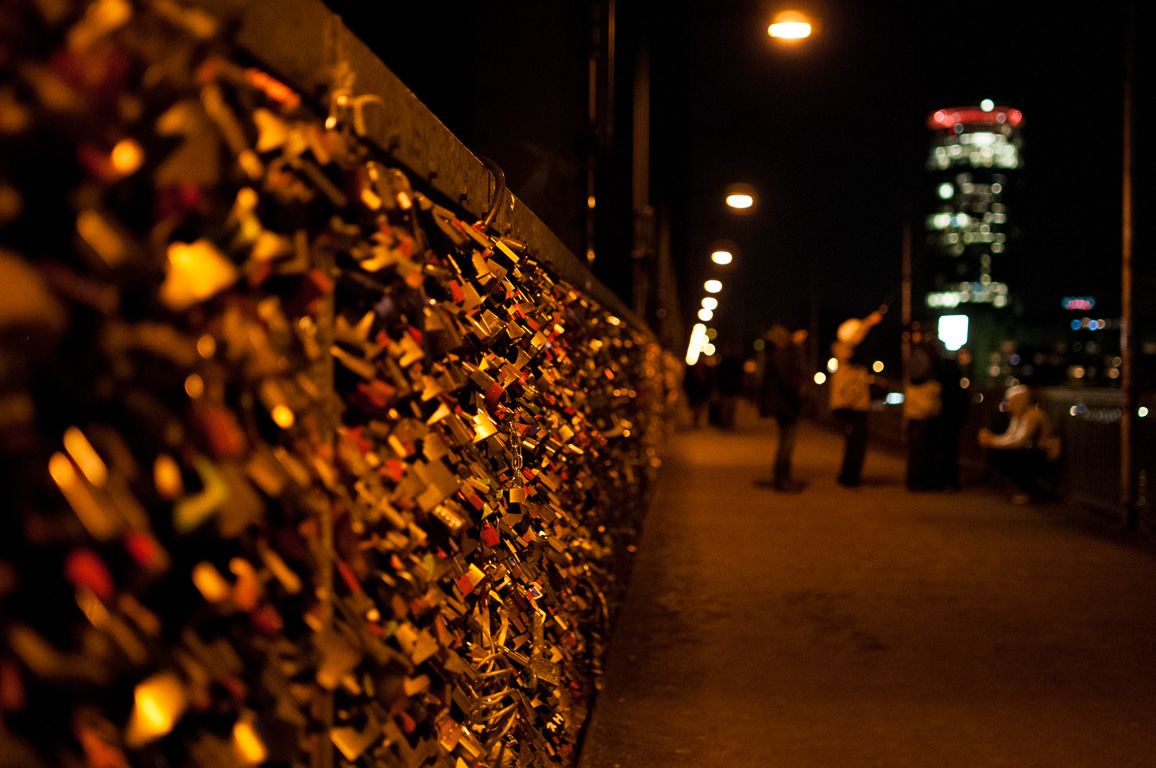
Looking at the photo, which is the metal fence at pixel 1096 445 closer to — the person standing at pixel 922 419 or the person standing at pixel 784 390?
the person standing at pixel 922 419

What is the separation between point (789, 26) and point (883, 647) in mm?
9691

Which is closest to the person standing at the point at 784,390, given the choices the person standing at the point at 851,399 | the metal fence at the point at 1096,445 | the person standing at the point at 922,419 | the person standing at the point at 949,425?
the person standing at the point at 851,399

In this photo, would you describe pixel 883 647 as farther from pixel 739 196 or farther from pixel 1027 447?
pixel 739 196

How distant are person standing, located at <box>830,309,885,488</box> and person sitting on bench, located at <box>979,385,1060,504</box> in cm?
177

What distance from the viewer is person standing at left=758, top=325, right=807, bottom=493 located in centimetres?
1322

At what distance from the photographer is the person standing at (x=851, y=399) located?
1374 centimetres

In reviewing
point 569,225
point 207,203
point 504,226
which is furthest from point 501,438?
point 569,225

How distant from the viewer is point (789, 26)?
13.3 metres

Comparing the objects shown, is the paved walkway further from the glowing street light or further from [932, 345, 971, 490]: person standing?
the glowing street light

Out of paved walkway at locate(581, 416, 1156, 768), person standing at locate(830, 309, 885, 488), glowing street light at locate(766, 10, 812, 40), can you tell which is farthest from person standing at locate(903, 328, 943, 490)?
glowing street light at locate(766, 10, 812, 40)

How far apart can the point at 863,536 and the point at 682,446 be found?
13162 mm

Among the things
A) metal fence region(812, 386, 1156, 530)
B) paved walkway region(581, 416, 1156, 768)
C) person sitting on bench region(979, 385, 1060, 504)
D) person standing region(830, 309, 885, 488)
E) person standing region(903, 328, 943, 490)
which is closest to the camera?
paved walkway region(581, 416, 1156, 768)

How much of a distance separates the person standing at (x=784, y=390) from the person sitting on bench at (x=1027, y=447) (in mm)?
2404

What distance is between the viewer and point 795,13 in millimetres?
13242
